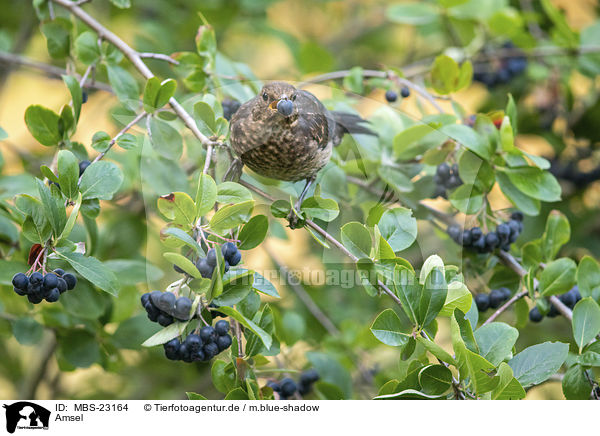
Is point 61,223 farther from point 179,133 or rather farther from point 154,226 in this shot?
point 179,133

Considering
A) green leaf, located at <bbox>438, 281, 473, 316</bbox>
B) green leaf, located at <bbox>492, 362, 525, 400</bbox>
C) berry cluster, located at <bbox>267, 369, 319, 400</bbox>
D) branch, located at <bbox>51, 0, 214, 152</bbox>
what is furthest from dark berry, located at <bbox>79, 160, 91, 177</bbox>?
green leaf, located at <bbox>492, 362, 525, 400</bbox>

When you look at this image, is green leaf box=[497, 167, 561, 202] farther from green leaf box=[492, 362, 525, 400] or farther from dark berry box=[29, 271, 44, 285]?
dark berry box=[29, 271, 44, 285]

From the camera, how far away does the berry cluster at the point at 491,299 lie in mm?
1337

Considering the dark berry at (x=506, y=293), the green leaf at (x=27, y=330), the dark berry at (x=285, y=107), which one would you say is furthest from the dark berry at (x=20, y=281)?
the dark berry at (x=506, y=293)

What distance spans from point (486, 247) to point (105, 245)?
0.97 meters

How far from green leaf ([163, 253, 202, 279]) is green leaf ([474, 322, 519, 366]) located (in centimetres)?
50

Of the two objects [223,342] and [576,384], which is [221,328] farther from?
[576,384]

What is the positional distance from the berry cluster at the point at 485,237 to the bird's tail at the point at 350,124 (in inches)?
11.7

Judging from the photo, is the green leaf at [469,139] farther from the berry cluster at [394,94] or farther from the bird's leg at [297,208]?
the bird's leg at [297,208]

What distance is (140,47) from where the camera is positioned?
82.7 inches

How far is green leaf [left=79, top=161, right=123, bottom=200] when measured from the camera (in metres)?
1.07

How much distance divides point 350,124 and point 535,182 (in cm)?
43

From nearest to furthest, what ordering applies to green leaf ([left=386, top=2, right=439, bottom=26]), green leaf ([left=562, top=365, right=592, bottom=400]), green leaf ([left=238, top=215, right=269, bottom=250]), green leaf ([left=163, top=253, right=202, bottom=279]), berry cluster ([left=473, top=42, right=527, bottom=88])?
green leaf ([left=163, top=253, right=202, bottom=279]) < green leaf ([left=238, top=215, right=269, bottom=250]) < green leaf ([left=562, top=365, right=592, bottom=400]) < green leaf ([left=386, top=2, right=439, bottom=26]) < berry cluster ([left=473, top=42, right=527, bottom=88])

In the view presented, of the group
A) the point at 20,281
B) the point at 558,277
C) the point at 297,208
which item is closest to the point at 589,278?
the point at 558,277
